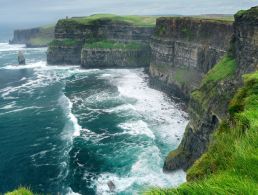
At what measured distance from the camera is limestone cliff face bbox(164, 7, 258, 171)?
36.7 m

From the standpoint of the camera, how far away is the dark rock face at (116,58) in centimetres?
11202

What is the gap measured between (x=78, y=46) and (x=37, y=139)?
72.3 meters

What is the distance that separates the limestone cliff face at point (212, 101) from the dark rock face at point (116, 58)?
222ft

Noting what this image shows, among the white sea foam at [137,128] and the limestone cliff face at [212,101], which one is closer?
the limestone cliff face at [212,101]

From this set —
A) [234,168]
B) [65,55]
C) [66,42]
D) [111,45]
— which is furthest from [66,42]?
[234,168]

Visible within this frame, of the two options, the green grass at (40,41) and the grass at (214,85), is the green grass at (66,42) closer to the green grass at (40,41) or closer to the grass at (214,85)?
the green grass at (40,41)

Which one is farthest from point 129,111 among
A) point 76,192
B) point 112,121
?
point 76,192

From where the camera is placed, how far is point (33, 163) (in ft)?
145

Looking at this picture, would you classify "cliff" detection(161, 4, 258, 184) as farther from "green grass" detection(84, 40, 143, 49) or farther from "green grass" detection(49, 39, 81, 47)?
"green grass" detection(49, 39, 81, 47)

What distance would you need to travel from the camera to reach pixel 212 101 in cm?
3800

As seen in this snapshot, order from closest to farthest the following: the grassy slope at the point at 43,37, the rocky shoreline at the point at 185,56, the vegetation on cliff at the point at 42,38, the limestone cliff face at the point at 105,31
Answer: the rocky shoreline at the point at 185,56
the limestone cliff face at the point at 105,31
the vegetation on cliff at the point at 42,38
the grassy slope at the point at 43,37

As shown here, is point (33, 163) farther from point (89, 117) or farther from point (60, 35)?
point (60, 35)

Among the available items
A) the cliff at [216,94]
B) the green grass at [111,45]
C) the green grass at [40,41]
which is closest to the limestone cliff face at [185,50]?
the cliff at [216,94]

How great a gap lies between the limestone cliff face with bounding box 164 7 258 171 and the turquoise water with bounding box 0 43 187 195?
229 centimetres
